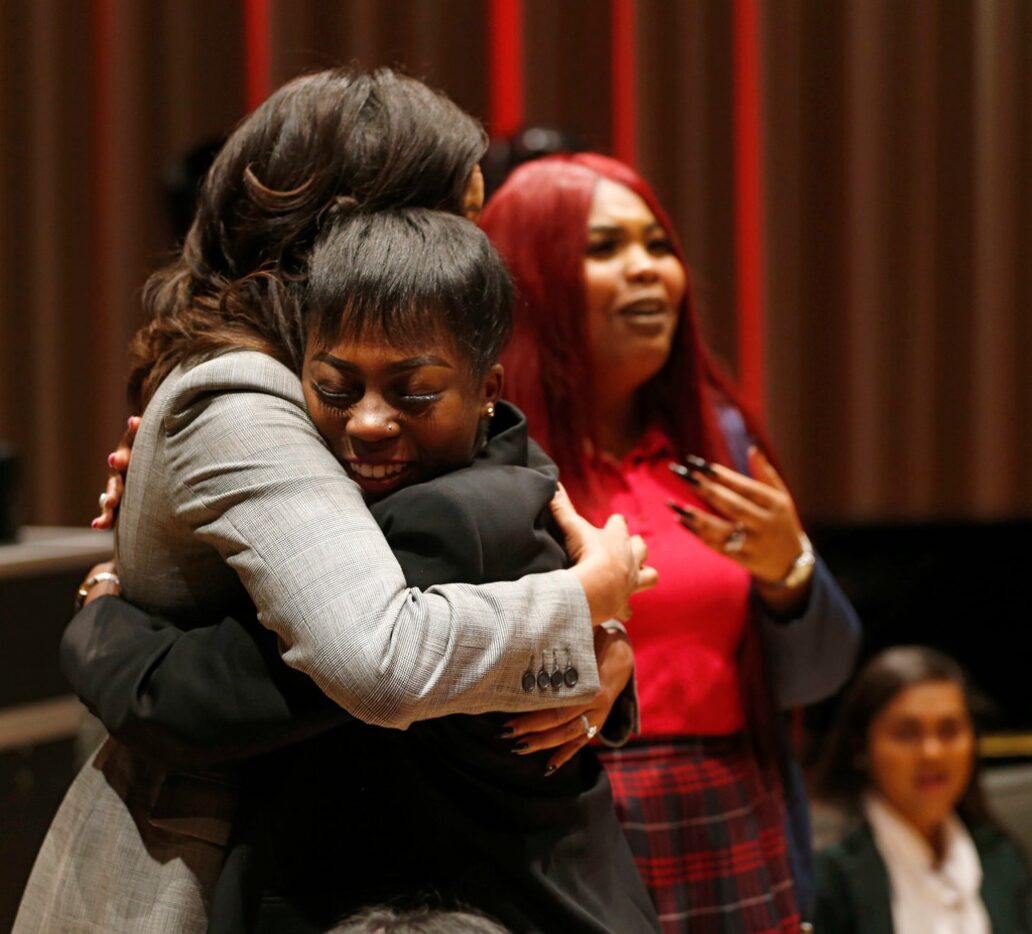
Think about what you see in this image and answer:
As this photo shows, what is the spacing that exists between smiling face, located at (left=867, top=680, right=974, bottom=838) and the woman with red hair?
80cm

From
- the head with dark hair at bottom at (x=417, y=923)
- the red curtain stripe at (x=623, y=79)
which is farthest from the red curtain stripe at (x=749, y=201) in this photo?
the head with dark hair at bottom at (x=417, y=923)

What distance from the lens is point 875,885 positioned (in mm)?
2535

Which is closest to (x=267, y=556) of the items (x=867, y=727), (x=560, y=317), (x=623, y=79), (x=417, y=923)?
(x=417, y=923)

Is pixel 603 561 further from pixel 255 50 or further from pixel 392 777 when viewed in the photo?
pixel 255 50

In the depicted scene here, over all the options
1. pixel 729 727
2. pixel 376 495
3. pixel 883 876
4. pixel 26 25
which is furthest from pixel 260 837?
pixel 26 25

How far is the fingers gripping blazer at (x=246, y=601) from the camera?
107cm

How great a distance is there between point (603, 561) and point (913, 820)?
5.40ft

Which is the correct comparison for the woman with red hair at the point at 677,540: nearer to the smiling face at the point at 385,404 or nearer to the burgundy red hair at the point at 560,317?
the burgundy red hair at the point at 560,317

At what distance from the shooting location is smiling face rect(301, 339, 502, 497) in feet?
3.90

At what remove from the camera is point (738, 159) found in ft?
12.7

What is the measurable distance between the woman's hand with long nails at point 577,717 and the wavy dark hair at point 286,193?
0.37 metres

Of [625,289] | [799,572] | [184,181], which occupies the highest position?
[184,181]

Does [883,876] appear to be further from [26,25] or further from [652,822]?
[26,25]

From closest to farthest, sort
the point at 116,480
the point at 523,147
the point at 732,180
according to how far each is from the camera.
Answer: the point at 116,480, the point at 523,147, the point at 732,180
